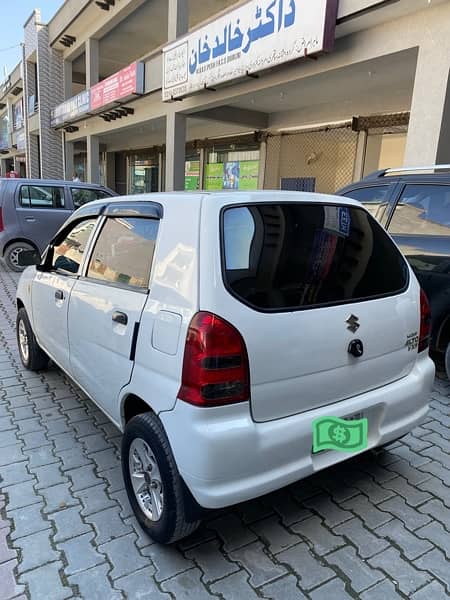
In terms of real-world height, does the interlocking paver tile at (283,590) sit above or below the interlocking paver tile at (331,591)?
below

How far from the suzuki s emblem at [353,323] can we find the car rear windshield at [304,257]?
8cm

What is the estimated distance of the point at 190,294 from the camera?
179 centimetres

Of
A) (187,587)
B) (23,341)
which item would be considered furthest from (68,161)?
(187,587)

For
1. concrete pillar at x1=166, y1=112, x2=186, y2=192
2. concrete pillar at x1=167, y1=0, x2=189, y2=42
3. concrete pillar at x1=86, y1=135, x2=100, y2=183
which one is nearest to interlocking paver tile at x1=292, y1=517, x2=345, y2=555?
concrete pillar at x1=166, y1=112, x2=186, y2=192

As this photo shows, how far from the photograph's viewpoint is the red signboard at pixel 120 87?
34.8 ft

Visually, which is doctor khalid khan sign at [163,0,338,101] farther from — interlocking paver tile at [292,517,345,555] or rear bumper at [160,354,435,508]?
interlocking paver tile at [292,517,345,555]

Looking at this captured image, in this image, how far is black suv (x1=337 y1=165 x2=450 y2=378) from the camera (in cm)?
369

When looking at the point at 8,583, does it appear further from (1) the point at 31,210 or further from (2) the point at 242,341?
(1) the point at 31,210

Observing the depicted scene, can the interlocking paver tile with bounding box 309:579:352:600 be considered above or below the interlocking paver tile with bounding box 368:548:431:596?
below

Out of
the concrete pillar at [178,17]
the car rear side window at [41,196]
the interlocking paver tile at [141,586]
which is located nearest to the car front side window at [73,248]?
the interlocking paver tile at [141,586]

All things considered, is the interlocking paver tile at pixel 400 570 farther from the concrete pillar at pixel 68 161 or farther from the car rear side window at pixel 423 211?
the concrete pillar at pixel 68 161

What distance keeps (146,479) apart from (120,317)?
2.65 feet

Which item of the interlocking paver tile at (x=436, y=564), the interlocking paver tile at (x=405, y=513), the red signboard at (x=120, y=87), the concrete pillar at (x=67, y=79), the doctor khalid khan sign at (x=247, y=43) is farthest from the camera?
the concrete pillar at (x=67, y=79)

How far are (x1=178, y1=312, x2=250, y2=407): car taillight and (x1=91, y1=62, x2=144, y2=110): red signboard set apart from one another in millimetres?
10448
